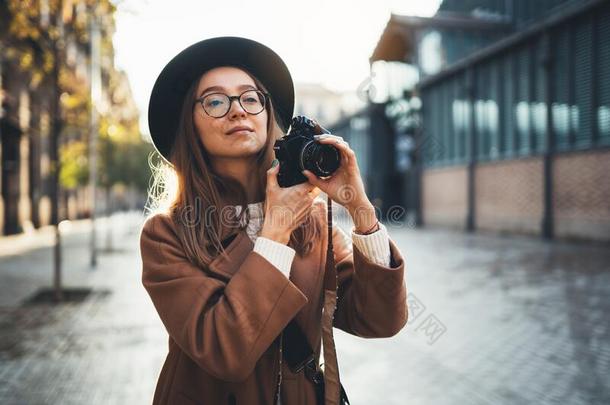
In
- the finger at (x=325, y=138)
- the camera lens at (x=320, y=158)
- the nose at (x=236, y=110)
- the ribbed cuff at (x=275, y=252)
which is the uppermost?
the nose at (x=236, y=110)

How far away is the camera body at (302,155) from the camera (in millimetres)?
1521

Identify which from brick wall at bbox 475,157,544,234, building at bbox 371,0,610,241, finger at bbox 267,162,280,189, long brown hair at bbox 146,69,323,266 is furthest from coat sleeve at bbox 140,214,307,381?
brick wall at bbox 475,157,544,234

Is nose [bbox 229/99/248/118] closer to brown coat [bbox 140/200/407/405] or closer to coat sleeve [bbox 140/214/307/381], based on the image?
brown coat [bbox 140/200/407/405]

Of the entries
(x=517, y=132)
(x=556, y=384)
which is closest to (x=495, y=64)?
(x=517, y=132)

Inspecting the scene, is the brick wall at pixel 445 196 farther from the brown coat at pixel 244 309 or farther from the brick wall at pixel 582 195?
the brown coat at pixel 244 309

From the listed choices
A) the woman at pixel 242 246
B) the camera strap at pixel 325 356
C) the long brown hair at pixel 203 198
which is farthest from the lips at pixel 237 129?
the camera strap at pixel 325 356

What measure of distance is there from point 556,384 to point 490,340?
1.26m

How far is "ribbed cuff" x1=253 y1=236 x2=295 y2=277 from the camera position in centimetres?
145

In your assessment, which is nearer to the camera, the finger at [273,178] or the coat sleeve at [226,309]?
the coat sleeve at [226,309]

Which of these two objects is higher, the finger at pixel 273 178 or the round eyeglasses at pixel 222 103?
the round eyeglasses at pixel 222 103

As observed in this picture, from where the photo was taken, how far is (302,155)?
1509 millimetres

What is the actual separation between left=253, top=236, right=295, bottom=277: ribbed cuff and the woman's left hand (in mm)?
219

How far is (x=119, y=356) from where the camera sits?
4.96 meters

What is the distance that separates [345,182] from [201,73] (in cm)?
61
